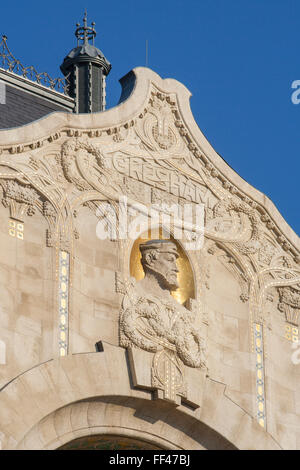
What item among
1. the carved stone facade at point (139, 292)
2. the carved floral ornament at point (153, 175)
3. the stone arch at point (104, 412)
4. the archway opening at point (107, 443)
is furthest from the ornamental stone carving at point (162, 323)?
the carved floral ornament at point (153, 175)

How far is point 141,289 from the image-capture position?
1013 inches

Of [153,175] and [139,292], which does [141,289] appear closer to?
[139,292]

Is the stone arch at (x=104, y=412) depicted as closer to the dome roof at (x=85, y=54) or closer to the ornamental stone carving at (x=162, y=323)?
the ornamental stone carving at (x=162, y=323)

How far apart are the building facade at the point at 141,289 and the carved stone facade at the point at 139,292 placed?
2cm

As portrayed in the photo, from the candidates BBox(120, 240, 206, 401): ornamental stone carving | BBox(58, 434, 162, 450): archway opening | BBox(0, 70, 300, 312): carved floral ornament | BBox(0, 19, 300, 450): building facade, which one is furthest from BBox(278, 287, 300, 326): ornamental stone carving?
BBox(58, 434, 162, 450): archway opening

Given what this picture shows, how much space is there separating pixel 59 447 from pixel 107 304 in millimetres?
2473

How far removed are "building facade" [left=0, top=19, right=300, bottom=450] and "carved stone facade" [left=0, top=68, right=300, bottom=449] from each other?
23 mm

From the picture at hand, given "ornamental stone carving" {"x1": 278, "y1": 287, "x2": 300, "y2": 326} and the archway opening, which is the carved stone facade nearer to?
"ornamental stone carving" {"x1": 278, "y1": 287, "x2": 300, "y2": 326}

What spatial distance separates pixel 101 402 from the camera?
968 inches

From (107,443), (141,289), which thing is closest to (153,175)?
(141,289)

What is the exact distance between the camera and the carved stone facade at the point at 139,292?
24.2m

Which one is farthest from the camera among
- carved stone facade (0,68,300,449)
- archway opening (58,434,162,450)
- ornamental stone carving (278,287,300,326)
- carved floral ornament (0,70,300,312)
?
ornamental stone carving (278,287,300,326)

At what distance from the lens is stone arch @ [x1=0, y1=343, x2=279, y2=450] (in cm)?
2341
